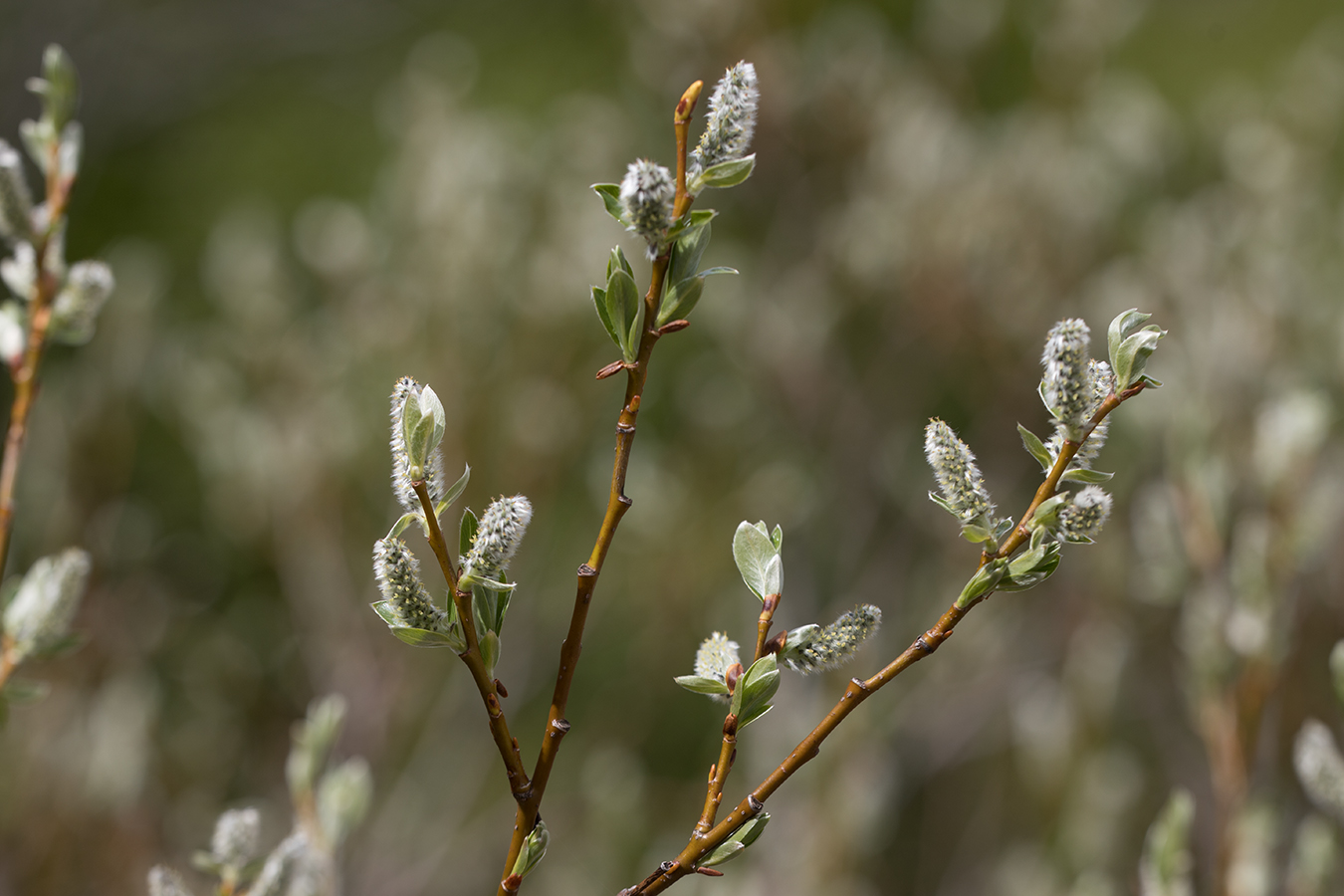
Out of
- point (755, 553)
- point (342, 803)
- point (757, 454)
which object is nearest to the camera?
point (755, 553)

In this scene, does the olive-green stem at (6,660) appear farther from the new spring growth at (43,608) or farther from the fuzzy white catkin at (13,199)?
the fuzzy white catkin at (13,199)

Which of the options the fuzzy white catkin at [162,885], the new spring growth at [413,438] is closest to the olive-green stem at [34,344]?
the fuzzy white catkin at [162,885]

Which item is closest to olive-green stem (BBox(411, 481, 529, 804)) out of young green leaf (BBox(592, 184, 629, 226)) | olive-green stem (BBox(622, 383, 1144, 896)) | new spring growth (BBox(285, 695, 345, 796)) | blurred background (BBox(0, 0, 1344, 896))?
olive-green stem (BBox(622, 383, 1144, 896))

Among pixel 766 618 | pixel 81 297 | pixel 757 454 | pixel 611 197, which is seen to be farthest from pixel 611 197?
pixel 757 454

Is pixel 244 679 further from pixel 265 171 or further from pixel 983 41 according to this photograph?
pixel 265 171

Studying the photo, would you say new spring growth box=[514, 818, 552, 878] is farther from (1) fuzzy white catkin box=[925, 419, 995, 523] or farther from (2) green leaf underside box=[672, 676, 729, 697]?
(1) fuzzy white catkin box=[925, 419, 995, 523]

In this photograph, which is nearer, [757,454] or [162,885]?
[162,885]

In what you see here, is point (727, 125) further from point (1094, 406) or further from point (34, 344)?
point (34, 344)

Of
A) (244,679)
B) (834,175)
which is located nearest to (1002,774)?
(834,175)
